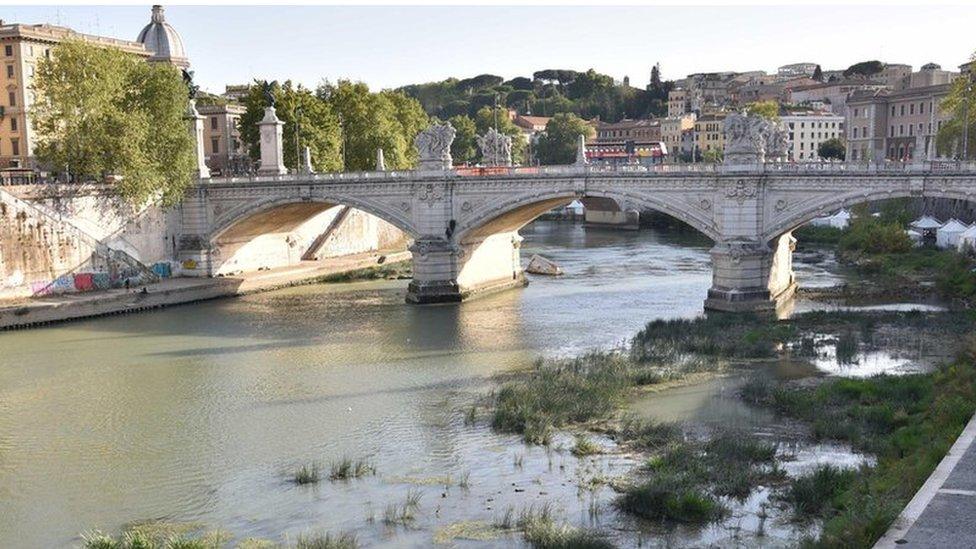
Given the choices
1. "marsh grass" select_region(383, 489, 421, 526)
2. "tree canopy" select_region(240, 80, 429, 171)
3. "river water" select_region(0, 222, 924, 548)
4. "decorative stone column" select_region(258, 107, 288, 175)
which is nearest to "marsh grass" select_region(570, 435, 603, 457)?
"river water" select_region(0, 222, 924, 548)

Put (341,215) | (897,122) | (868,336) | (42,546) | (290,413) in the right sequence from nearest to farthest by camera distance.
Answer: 1. (42,546)
2. (290,413)
3. (868,336)
4. (341,215)
5. (897,122)

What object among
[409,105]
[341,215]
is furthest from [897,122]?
[341,215]

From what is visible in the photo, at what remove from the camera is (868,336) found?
2605cm

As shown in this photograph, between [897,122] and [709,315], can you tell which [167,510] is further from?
[897,122]

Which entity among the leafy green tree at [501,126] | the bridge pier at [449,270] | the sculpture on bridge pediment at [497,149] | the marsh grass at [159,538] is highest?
the leafy green tree at [501,126]

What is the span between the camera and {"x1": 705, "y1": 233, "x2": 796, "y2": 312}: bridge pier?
30.0 metres

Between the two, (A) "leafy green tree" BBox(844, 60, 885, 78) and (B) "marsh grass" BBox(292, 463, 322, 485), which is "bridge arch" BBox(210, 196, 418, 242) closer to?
(B) "marsh grass" BBox(292, 463, 322, 485)

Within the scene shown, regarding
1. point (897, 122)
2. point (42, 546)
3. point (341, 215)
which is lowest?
point (42, 546)

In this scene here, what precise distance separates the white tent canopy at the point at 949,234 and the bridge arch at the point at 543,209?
16430 mm

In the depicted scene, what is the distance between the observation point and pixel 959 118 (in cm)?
4159

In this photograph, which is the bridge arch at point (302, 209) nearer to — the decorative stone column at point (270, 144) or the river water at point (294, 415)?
the decorative stone column at point (270, 144)

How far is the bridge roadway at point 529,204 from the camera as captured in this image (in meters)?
28.8

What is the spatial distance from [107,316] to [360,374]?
519 inches

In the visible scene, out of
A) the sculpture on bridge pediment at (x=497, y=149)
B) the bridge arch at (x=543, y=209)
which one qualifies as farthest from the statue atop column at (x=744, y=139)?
the sculpture on bridge pediment at (x=497, y=149)
